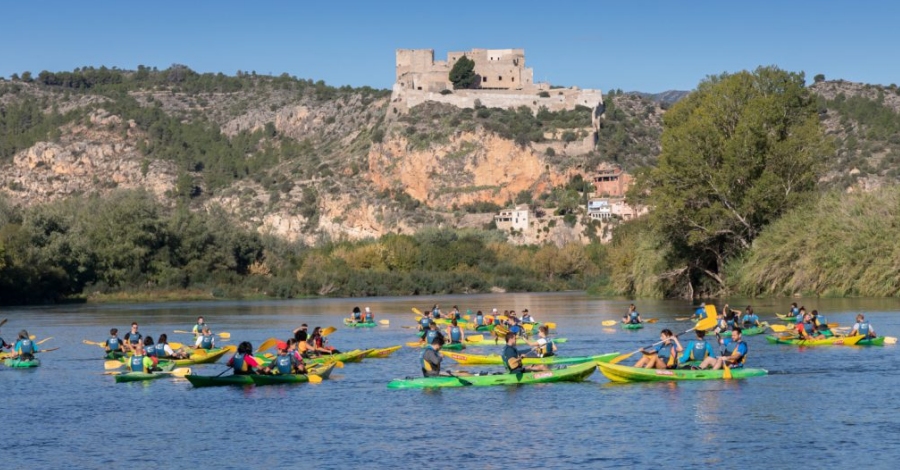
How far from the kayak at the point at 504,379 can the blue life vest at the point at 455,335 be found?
12.3 metres

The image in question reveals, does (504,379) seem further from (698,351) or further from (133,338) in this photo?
(133,338)

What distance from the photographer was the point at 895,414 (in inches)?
1032

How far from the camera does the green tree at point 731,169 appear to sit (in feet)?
222

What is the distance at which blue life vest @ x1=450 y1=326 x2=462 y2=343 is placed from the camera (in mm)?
44469

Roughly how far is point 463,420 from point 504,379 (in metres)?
4.25

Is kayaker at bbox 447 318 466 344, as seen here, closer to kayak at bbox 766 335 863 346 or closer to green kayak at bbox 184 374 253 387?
kayak at bbox 766 335 863 346

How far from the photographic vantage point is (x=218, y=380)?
1298 inches

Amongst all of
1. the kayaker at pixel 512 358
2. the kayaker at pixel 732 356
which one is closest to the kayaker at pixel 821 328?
the kayaker at pixel 732 356

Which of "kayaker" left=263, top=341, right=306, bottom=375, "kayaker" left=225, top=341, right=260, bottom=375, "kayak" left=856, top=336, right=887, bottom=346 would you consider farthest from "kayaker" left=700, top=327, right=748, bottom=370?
"kayaker" left=225, top=341, right=260, bottom=375

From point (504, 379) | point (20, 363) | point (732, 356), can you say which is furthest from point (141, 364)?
point (732, 356)

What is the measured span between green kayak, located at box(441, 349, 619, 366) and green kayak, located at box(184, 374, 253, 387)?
6.38 m

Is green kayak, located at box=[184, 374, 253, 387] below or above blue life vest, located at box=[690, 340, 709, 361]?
below

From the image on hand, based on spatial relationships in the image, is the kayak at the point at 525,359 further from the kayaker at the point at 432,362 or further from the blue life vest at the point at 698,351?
the kayaker at the point at 432,362

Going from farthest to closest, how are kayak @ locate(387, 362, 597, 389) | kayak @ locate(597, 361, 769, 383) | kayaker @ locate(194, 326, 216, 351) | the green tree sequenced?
the green tree
kayaker @ locate(194, 326, 216, 351)
kayak @ locate(387, 362, 597, 389)
kayak @ locate(597, 361, 769, 383)
